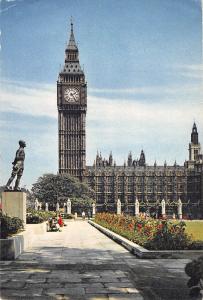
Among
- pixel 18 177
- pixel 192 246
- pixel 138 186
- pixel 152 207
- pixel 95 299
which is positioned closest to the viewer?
pixel 95 299

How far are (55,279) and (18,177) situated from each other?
11088 millimetres

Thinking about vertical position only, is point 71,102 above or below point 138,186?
above

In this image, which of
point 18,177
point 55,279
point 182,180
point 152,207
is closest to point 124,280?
point 55,279

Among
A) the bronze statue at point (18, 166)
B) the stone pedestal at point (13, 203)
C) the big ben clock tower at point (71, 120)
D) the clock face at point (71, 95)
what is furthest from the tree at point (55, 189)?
the stone pedestal at point (13, 203)

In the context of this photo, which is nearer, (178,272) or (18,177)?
(178,272)

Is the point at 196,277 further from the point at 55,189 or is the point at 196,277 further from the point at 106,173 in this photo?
the point at 106,173

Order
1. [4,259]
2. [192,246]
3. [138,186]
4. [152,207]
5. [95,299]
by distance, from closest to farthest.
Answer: [95,299]
[4,259]
[192,246]
[152,207]
[138,186]

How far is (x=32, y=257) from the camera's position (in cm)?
1297

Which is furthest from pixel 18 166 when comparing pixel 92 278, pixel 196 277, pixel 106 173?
pixel 106 173

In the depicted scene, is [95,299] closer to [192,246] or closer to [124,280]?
[124,280]

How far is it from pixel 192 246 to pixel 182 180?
11301cm

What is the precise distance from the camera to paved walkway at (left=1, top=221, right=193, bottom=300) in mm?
7908

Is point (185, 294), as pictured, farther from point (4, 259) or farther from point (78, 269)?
point (4, 259)

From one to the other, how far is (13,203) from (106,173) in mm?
105696
